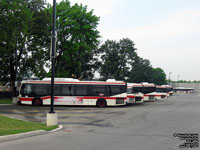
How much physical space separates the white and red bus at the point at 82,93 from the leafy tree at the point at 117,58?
137ft

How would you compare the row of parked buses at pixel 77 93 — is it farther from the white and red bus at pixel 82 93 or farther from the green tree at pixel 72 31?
the green tree at pixel 72 31

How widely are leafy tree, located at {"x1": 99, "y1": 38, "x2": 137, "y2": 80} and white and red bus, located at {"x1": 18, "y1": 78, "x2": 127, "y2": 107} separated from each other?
41.9 metres

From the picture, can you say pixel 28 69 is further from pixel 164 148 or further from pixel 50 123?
pixel 164 148

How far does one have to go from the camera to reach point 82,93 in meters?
28.5

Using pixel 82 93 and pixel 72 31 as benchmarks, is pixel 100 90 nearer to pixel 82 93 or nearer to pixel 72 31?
pixel 82 93

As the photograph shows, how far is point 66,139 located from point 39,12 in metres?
32.0

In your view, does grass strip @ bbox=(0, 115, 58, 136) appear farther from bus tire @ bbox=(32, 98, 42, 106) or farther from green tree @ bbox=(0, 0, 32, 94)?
green tree @ bbox=(0, 0, 32, 94)

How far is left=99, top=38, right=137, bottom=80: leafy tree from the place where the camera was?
71562mm

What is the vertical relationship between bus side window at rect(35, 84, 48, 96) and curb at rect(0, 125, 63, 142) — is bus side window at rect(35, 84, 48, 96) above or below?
above

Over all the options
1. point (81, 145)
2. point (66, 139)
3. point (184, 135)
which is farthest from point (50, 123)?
point (184, 135)

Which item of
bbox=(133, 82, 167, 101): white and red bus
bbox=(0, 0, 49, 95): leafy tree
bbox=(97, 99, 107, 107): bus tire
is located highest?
bbox=(0, 0, 49, 95): leafy tree

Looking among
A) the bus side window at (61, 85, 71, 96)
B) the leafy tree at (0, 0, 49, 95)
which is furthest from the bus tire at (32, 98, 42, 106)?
the leafy tree at (0, 0, 49, 95)

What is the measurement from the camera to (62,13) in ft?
134

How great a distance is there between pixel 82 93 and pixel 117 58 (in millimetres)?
47327
